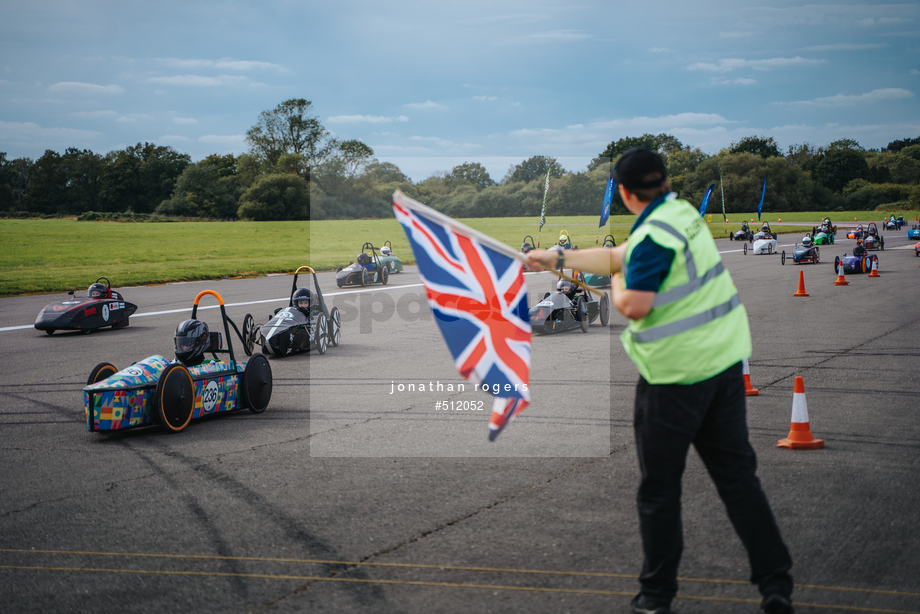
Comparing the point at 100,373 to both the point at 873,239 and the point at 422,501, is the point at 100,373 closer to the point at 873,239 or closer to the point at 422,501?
the point at 422,501

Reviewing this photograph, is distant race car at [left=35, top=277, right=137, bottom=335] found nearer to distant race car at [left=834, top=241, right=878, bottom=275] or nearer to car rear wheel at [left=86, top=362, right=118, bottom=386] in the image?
car rear wheel at [left=86, top=362, right=118, bottom=386]

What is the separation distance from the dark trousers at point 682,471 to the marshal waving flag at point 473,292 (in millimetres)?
804

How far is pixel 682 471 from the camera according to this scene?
2.93 m

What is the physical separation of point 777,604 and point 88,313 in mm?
13600

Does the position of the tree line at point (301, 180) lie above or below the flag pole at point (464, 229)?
above

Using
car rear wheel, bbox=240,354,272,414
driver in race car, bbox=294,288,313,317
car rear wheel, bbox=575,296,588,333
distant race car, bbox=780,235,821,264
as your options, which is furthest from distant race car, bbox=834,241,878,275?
car rear wheel, bbox=240,354,272,414

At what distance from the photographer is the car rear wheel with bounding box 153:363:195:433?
21.1 feet

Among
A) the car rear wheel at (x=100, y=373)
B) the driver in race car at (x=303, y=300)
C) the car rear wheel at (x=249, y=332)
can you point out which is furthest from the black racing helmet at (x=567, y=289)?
the car rear wheel at (x=100, y=373)

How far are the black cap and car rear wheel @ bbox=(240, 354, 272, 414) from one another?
5.20 meters

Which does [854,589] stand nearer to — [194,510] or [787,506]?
[787,506]

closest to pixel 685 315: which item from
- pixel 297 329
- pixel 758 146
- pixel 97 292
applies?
pixel 297 329

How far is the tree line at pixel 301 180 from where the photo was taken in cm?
3525

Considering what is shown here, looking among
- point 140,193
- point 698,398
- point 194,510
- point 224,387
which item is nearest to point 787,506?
point 698,398

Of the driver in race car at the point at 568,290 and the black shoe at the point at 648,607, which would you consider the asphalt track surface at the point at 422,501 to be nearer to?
the black shoe at the point at 648,607
